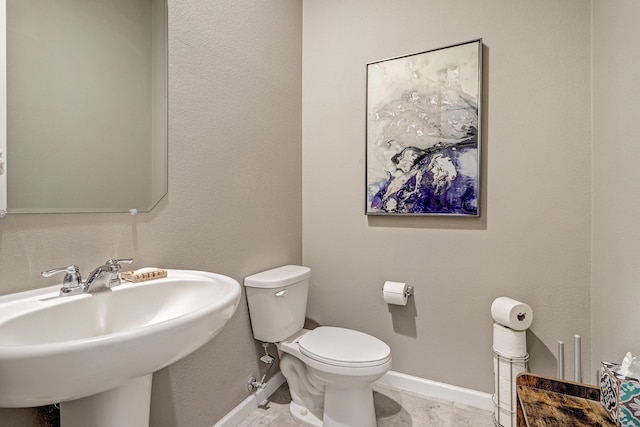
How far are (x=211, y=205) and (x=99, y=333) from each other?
26.5 inches

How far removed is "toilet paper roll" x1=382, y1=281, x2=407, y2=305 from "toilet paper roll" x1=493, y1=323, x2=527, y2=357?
48 centimetres

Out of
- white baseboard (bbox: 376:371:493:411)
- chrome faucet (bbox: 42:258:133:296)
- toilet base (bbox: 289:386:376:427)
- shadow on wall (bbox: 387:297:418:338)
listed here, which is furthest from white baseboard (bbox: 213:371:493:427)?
chrome faucet (bbox: 42:258:133:296)

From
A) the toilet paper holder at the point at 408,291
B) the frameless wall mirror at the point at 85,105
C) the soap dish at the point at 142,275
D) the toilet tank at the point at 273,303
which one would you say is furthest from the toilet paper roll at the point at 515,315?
the frameless wall mirror at the point at 85,105

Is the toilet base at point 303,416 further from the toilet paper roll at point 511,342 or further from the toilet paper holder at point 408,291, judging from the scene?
the toilet paper roll at point 511,342

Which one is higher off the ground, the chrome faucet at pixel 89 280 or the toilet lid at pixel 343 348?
the chrome faucet at pixel 89 280

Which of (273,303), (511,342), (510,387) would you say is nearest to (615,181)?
(511,342)

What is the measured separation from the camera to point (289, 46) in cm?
198

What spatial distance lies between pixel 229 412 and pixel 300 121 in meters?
1.69

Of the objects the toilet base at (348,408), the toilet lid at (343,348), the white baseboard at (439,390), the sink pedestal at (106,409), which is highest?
the sink pedestal at (106,409)

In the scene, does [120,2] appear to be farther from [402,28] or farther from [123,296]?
[402,28]

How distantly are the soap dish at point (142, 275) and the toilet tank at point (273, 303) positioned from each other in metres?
0.57

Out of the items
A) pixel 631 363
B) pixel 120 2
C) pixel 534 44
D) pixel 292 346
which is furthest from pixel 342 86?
pixel 631 363

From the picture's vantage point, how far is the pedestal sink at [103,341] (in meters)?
0.56

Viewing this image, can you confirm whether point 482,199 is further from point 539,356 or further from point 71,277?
point 71,277
